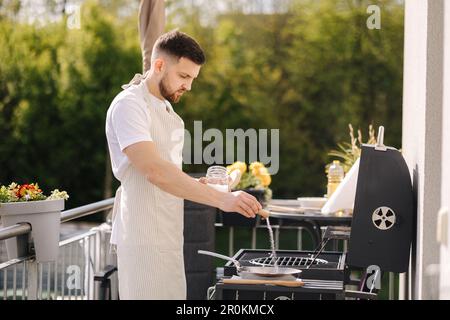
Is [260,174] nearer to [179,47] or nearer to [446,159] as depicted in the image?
[179,47]

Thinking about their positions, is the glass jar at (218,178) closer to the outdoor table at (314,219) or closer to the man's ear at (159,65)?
the man's ear at (159,65)

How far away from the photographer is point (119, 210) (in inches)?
108

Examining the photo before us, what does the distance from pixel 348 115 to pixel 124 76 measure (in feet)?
13.4

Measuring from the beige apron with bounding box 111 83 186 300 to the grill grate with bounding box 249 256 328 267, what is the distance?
487 millimetres

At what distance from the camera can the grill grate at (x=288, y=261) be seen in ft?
10.1

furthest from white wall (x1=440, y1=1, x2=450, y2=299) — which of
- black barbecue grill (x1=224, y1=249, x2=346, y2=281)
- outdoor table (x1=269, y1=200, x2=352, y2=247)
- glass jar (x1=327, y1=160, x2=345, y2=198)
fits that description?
glass jar (x1=327, y1=160, x2=345, y2=198)

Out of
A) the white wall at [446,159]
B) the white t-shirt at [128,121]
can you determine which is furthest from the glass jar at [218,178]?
the white wall at [446,159]

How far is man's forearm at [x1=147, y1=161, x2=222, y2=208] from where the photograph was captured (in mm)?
2527

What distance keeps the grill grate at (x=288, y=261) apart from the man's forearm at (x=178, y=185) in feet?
1.89

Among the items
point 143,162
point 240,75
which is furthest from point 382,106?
point 143,162

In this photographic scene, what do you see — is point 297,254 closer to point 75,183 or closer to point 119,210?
point 119,210

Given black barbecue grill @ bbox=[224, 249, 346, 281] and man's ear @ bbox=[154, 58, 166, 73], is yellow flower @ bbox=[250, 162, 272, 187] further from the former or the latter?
man's ear @ bbox=[154, 58, 166, 73]
